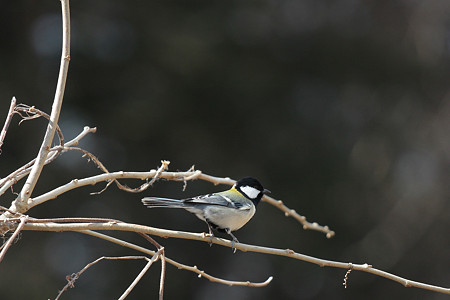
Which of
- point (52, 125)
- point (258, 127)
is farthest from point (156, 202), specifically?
point (258, 127)

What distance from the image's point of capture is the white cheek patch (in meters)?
2.85

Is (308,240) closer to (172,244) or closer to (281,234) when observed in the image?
(281,234)

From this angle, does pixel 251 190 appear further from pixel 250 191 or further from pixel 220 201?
pixel 220 201

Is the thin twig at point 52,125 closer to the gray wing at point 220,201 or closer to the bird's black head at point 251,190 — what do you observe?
the gray wing at point 220,201

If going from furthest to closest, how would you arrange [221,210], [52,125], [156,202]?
[221,210] → [156,202] → [52,125]

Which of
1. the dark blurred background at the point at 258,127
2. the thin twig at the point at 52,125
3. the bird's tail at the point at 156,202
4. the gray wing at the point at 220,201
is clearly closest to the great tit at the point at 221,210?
the gray wing at the point at 220,201

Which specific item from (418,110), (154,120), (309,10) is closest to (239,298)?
(154,120)

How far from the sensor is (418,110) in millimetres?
6824

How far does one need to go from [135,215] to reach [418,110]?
11.4ft

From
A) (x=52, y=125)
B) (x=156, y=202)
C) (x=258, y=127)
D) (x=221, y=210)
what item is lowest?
(x=52, y=125)

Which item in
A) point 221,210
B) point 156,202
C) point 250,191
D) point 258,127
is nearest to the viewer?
point 156,202

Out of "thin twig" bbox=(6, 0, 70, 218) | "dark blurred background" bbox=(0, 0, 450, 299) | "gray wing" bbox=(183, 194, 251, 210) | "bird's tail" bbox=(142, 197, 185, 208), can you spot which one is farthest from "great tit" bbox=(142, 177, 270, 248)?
"dark blurred background" bbox=(0, 0, 450, 299)

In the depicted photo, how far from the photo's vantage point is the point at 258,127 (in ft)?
21.9

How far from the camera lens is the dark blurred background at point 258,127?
20.6 feet
